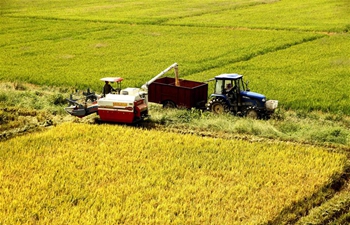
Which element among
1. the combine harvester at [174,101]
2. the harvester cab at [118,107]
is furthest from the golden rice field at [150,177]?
the combine harvester at [174,101]

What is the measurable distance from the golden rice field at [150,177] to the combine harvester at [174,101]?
36.1 inches

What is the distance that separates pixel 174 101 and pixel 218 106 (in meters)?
1.89

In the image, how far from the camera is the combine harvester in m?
19.3

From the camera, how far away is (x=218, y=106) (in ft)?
68.0

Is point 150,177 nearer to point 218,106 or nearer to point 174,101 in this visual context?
point 218,106

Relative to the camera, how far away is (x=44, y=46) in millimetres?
39719

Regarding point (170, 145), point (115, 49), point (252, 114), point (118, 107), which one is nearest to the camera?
point (170, 145)

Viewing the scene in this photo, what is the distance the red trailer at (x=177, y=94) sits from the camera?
68.8 ft

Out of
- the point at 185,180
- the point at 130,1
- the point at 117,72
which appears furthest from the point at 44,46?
the point at 130,1

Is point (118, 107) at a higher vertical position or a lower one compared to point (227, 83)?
lower

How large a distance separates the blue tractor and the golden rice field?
9.46 ft

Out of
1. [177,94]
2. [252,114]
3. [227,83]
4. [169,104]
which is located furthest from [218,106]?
[169,104]

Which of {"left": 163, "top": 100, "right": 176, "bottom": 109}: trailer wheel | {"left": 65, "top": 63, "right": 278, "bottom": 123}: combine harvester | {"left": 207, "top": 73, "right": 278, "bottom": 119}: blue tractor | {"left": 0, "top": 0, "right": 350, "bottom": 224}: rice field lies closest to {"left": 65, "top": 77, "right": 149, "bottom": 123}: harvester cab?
{"left": 65, "top": 63, "right": 278, "bottom": 123}: combine harvester

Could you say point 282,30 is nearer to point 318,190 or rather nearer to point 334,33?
point 334,33
